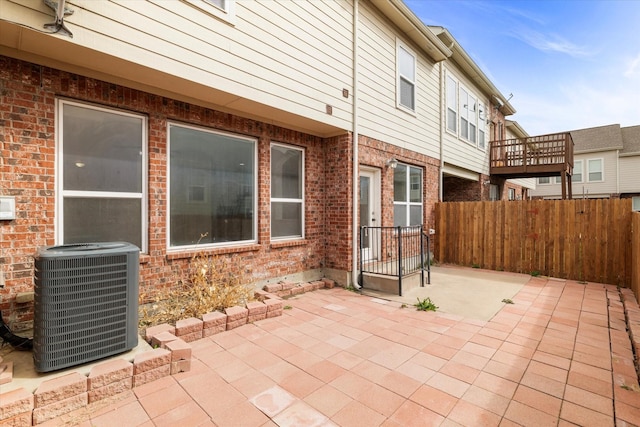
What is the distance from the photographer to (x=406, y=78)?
749 cm

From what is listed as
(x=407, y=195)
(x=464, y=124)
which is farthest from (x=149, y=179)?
(x=464, y=124)

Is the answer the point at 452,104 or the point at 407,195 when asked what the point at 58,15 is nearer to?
the point at 407,195

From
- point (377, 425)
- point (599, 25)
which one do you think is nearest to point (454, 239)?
point (599, 25)

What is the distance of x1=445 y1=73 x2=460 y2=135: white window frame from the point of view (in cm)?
934

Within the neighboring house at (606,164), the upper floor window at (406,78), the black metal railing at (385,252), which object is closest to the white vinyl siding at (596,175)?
the neighboring house at (606,164)

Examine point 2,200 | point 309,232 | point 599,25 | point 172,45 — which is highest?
point 599,25

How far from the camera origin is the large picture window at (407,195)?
7418mm

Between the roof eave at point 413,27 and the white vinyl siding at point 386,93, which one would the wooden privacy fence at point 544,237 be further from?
the roof eave at point 413,27

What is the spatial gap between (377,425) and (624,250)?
7.31 m

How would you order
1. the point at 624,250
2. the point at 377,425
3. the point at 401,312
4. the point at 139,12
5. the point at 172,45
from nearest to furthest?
the point at 377,425 < the point at 139,12 < the point at 172,45 < the point at 401,312 < the point at 624,250

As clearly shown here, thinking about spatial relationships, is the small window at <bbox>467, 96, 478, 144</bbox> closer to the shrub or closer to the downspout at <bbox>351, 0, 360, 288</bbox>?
the downspout at <bbox>351, 0, 360, 288</bbox>

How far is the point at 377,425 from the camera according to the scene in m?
2.07

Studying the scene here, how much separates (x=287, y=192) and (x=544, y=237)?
6.27 metres

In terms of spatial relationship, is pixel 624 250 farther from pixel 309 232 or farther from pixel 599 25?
pixel 309 232
